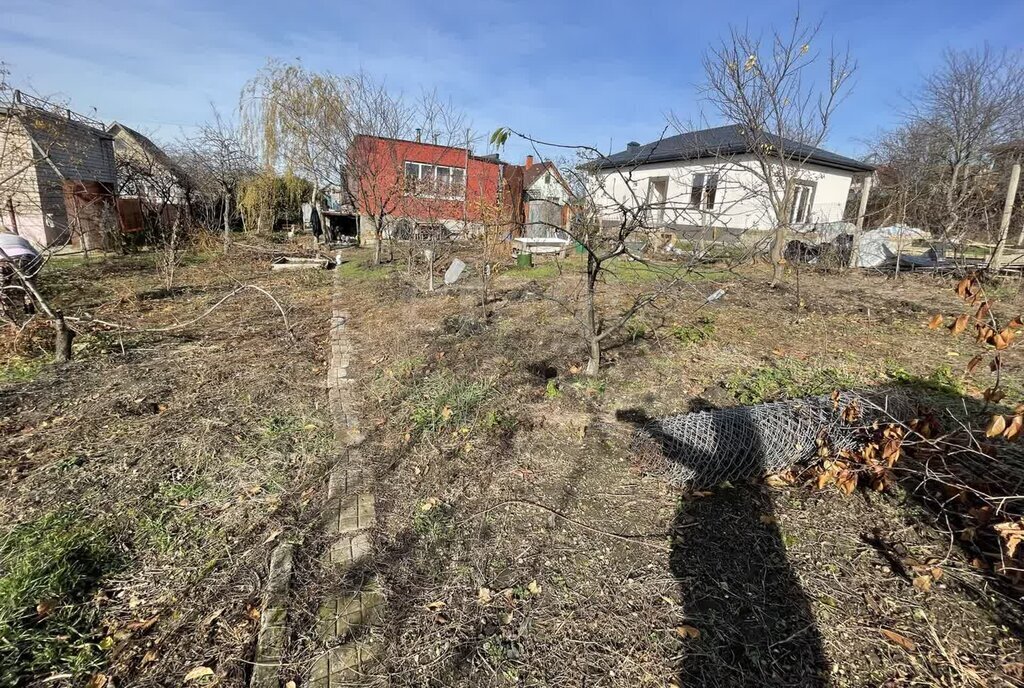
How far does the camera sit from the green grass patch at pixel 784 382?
14.1 feet

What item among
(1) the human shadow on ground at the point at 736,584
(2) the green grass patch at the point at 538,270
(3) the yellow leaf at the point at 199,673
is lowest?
(3) the yellow leaf at the point at 199,673

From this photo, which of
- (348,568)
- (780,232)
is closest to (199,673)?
(348,568)

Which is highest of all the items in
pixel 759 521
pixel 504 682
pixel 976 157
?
pixel 976 157

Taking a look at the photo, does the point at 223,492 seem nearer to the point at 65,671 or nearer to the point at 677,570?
the point at 65,671

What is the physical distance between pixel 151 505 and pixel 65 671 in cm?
107

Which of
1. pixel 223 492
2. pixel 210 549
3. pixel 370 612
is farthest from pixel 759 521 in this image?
pixel 223 492

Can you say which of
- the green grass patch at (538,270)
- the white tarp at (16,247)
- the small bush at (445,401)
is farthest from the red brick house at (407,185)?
the small bush at (445,401)

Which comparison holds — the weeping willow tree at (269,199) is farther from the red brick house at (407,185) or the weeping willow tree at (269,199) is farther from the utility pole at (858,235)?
the utility pole at (858,235)

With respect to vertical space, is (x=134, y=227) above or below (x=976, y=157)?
below

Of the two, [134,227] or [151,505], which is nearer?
[151,505]

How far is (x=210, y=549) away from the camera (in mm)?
2549

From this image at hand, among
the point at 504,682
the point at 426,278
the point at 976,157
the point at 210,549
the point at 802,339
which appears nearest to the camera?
the point at 504,682

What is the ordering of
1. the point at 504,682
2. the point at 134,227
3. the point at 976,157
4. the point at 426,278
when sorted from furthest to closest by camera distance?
the point at 976,157 < the point at 134,227 < the point at 426,278 < the point at 504,682

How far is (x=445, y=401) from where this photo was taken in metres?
4.07
